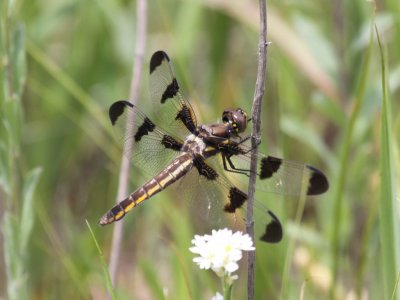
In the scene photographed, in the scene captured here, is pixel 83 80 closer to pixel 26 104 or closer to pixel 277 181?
pixel 26 104

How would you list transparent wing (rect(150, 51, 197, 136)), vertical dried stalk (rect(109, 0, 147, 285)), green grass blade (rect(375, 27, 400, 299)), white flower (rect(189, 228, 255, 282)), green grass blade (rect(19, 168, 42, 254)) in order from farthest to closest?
vertical dried stalk (rect(109, 0, 147, 285)), transparent wing (rect(150, 51, 197, 136)), green grass blade (rect(19, 168, 42, 254)), green grass blade (rect(375, 27, 400, 299)), white flower (rect(189, 228, 255, 282))

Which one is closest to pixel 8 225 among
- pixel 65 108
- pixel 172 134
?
pixel 172 134

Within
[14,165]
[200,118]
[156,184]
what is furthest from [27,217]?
[200,118]

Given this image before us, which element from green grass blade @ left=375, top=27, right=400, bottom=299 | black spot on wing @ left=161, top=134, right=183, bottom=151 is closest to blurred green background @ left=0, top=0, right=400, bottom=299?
green grass blade @ left=375, top=27, right=400, bottom=299

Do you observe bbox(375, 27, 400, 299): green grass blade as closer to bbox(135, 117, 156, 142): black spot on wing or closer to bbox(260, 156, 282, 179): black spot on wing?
bbox(260, 156, 282, 179): black spot on wing

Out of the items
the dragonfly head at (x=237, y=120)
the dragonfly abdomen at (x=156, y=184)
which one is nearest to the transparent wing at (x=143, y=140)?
the dragonfly abdomen at (x=156, y=184)

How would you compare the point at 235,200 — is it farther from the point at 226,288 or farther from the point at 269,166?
the point at 226,288
